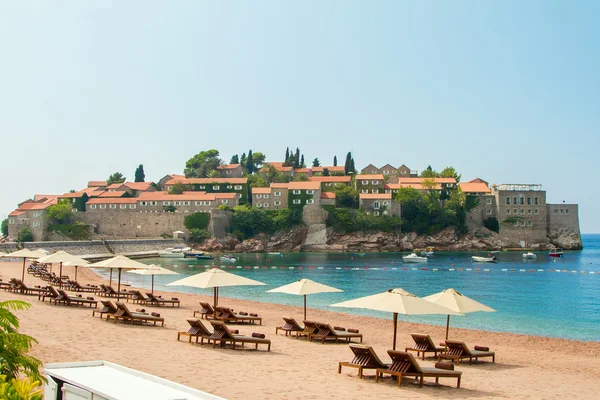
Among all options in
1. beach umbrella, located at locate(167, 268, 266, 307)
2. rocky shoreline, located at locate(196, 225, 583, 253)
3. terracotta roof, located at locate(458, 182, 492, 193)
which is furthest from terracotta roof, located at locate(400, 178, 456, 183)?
beach umbrella, located at locate(167, 268, 266, 307)

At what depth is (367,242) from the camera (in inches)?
3642

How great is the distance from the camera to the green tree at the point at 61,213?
85.9 m

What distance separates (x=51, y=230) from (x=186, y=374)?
266 ft

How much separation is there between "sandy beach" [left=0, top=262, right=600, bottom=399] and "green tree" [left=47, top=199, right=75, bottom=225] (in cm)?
6959

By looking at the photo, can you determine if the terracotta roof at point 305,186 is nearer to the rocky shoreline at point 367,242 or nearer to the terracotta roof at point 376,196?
the rocky shoreline at point 367,242

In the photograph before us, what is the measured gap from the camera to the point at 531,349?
1900 centimetres

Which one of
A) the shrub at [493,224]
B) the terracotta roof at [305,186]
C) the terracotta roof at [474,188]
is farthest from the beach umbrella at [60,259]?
the terracotta roof at [474,188]

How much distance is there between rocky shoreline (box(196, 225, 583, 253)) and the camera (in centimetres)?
8994

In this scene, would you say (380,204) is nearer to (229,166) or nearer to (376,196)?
(376,196)

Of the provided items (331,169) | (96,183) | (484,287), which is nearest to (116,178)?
(96,183)

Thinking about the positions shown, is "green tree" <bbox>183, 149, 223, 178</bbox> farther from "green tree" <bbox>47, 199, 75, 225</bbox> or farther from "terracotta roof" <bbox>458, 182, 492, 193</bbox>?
"terracotta roof" <bbox>458, 182, 492, 193</bbox>

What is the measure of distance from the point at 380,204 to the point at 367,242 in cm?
646

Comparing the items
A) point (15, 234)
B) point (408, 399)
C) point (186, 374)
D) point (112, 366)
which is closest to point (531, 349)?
point (408, 399)

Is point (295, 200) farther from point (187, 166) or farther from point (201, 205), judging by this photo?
point (187, 166)
